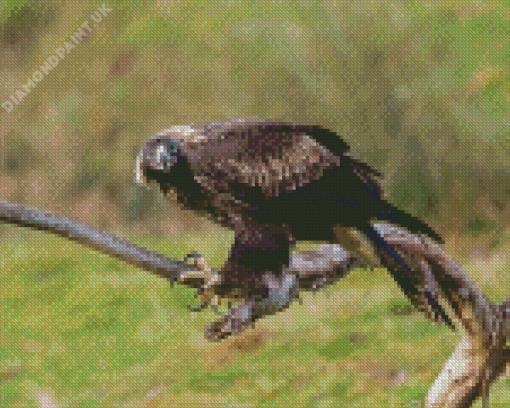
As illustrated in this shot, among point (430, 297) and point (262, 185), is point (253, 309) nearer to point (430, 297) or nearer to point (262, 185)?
point (262, 185)

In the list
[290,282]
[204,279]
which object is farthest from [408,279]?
[204,279]

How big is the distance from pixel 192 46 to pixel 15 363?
6.49ft

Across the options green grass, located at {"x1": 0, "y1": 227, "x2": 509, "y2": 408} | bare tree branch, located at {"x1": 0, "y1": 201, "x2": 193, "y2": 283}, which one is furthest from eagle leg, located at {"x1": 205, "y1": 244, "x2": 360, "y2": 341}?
green grass, located at {"x1": 0, "y1": 227, "x2": 509, "y2": 408}

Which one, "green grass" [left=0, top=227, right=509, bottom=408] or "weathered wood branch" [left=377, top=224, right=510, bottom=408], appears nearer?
"weathered wood branch" [left=377, top=224, right=510, bottom=408]

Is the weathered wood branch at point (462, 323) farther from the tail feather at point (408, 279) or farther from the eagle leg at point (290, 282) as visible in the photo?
the eagle leg at point (290, 282)

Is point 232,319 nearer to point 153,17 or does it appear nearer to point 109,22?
point 153,17

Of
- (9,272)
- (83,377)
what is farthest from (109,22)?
(83,377)

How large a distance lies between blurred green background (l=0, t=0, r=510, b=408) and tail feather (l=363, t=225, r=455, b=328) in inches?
39.6

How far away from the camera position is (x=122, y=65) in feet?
16.1

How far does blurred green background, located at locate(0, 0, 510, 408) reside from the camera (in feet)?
11.0

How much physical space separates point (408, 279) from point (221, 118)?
2.80 m

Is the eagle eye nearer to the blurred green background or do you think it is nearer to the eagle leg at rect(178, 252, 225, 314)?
the eagle leg at rect(178, 252, 225, 314)

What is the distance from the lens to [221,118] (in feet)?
14.2

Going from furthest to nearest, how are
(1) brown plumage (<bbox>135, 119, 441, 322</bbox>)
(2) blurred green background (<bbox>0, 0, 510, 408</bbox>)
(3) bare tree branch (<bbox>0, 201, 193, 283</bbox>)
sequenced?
(2) blurred green background (<bbox>0, 0, 510, 408</bbox>) < (1) brown plumage (<bbox>135, 119, 441, 322</bbox>) < (3) bare tree branch (<bbox>0, 201, 193, 283</bbox>)
